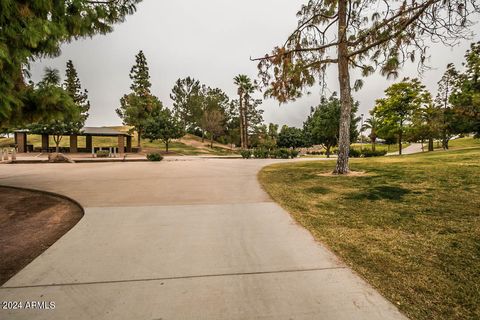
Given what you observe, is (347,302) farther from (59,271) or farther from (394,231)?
(59,271)

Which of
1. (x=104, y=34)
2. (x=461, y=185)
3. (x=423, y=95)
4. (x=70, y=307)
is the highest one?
(x=423, y=95)

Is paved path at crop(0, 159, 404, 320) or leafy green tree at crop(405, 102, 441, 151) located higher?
leafy green tree at crop(405, 102, 441, 151)

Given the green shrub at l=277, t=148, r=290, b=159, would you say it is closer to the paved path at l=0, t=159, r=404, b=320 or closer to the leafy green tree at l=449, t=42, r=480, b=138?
the leafy green tree at l=449, t=42, r=480, b=138

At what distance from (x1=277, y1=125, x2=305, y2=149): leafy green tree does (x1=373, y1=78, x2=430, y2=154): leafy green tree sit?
91.0 feet

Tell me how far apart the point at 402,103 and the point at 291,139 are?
3045cm

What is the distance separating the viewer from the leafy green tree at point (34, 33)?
4.11 metres

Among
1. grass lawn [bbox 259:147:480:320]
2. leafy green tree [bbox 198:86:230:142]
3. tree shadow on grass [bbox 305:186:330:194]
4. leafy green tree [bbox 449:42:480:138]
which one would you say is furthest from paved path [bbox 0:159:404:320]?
leafy green tree [bbox 198:86:230:142]

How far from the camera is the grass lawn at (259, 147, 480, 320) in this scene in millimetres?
2402

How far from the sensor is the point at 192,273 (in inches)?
113

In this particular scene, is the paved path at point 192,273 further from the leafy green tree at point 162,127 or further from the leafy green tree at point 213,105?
the leafy green tree at point 213,105

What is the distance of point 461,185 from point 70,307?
892cm

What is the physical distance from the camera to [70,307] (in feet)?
7.55

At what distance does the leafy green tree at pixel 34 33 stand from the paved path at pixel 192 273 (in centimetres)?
257

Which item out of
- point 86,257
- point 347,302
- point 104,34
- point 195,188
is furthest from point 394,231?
point 104,34
